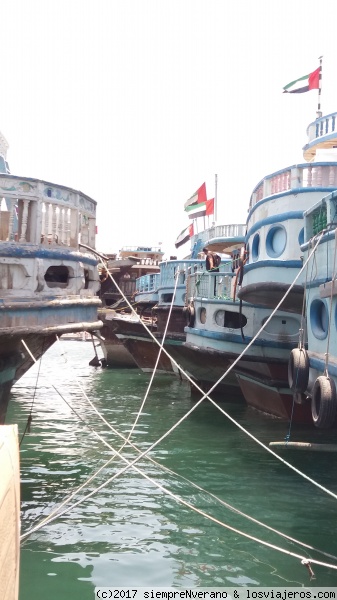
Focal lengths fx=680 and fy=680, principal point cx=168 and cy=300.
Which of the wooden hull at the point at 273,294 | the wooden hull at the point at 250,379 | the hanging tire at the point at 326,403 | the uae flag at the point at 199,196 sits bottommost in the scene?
the wooden hull at the point at 250,379

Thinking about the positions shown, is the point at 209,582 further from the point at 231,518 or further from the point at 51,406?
the point at 51,406

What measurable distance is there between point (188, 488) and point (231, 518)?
1.32 meters

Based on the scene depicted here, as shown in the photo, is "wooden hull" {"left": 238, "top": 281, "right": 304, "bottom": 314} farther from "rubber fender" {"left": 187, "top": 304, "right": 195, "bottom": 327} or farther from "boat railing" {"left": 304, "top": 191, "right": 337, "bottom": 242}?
"rubber fender" {"left": 187, "top": 304, "right": 195, "bottom": 327}

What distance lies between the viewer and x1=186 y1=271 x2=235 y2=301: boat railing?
53.5ft

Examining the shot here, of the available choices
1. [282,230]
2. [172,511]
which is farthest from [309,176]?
[172,511]

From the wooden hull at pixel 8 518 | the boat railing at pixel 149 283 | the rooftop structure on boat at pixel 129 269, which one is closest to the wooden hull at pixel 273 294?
the wooden hull at pixel 8 518

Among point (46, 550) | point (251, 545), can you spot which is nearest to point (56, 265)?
point (46, 550)

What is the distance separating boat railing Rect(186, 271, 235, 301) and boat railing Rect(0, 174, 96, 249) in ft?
23.4

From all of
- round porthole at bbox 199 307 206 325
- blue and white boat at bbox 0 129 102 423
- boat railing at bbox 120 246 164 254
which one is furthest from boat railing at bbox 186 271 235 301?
boat railing at bbox 120 246 164 254

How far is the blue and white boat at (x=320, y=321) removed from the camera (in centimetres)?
745

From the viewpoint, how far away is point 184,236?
104 feet

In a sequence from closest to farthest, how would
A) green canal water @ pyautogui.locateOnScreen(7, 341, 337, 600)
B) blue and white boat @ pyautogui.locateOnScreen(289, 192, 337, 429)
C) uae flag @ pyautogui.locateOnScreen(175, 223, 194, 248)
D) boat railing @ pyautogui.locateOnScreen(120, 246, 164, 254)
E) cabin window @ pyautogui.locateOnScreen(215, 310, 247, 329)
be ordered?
green canal water @ pyautogui.locateOnScreen(7, 341, 337, 600) → blue and white boat @ pyautogui.locateOnScreen(289, 192, 337, 429) → cabin window @ pyautogui.locateOnScreen(215, 310, 247, 329) → uae flag @ pyautogui.locateOnScreen(175, 223, 194, 248) → boat railing @ pyautogui.locateOnScreen(120, 246, 164, 254)

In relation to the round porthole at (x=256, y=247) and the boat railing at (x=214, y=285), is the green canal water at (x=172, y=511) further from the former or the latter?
the boat railing at (x=214, y=285)

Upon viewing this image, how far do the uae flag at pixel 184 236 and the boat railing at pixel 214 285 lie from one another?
13640 mm
